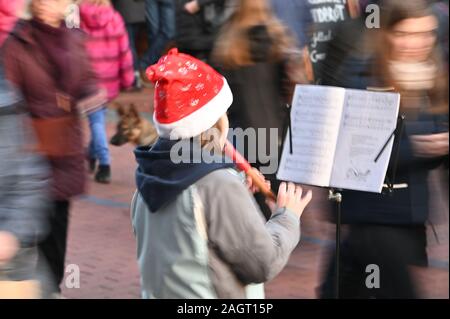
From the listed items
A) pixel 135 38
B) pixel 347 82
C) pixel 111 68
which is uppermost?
pixel 347 82

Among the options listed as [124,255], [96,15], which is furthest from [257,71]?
[96,15]

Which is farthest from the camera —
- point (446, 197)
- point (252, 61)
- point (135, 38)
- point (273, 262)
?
point (135, 38)

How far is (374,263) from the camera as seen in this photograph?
14.2 ft

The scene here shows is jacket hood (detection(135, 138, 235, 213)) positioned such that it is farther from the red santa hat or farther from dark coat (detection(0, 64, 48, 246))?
dark coat (detection(0, 64, 48, 246))

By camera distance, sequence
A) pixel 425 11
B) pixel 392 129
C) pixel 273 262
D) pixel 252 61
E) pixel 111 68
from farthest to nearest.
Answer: pixel 111 68 → pixel 252 61 → pixel 425 11 → pixel 392 129 → pixel 273 262

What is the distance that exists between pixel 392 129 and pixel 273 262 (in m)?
1.15

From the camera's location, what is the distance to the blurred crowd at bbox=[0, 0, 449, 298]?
3.29 m

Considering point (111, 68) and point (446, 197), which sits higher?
point (446, 197)

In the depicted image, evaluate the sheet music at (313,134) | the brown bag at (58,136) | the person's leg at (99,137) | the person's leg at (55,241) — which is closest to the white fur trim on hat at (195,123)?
the sheet music at (313,134)

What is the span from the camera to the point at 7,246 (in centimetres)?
313

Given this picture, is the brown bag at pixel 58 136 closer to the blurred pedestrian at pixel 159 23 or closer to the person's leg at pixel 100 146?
the person's leg at pixel 100 146

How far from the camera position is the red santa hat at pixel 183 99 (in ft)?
9.82

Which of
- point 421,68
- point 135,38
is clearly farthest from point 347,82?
point 135,38

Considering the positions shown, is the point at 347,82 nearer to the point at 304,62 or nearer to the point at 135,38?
the point at 304,62
